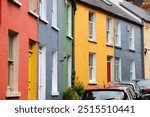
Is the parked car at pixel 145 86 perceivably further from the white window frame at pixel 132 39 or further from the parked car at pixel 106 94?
the white window frame at pixel 132 39

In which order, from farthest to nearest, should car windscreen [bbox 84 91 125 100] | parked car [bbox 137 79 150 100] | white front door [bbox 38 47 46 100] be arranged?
parked car [bbox 137 79 150 100] → white front door [bbox 38 47 46 100] → car windscreen [bbox 84 91 125 100]

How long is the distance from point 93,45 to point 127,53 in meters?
6.12

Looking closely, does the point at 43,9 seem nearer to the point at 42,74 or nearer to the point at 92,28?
the point at 42,74

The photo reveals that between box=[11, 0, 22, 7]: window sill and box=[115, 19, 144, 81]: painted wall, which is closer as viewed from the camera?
box=[11, 0, 22, 7]: window sill

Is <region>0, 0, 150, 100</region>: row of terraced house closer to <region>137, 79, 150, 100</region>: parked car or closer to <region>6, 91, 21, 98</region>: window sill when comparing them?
<region>6, 91, 21, 98</region>: window sill

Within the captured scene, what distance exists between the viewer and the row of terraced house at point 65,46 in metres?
14.2

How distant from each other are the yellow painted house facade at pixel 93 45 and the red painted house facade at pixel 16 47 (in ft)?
33.8

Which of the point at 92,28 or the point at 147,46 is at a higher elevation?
the point at 92,28

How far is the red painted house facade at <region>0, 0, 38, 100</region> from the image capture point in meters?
13.0

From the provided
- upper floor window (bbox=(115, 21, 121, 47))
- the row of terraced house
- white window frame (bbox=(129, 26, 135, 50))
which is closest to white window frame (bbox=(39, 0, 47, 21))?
the row of terraced house

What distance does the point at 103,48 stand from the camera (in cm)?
3039

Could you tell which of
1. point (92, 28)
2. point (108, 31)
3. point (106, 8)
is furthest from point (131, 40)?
point (92, 28)

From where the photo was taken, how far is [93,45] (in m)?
29.0

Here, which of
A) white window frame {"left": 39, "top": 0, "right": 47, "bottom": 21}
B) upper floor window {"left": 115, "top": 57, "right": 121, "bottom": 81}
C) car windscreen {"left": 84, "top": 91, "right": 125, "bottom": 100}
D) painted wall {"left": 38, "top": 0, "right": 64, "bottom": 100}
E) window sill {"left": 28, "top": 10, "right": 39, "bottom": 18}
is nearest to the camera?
car windscreen {"left": 84, "top": 91, "right": 125, "bottom": 100}
